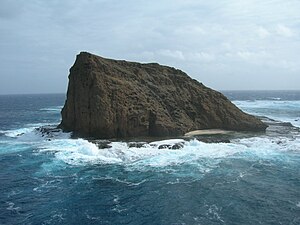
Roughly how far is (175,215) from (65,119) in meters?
35.9

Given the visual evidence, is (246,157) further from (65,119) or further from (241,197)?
(65,119)

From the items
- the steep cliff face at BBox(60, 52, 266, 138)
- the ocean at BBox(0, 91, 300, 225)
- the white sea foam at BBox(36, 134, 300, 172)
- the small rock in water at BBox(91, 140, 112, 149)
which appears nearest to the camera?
the ocean at BBox(0, 91, 300, 225)

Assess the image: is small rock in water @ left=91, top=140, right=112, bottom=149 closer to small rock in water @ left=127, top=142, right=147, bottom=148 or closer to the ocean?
the ocean

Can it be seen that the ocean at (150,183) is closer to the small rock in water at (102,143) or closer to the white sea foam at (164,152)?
the white sea foam at (164,152)

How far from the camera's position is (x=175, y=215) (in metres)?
21.9

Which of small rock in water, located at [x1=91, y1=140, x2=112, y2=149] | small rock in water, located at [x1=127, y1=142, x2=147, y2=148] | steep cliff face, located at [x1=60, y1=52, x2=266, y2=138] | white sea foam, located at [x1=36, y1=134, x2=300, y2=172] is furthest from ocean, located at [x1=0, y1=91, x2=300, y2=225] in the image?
→ steep cliff face, located at [x1=60, y1=52, x2=266, y2=138]

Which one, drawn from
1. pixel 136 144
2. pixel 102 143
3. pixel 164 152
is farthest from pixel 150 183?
pixel 102 143

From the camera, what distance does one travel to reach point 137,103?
49.9 meters

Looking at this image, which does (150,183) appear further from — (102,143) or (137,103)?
(137,103)

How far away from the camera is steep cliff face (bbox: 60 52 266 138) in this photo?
1871 inches

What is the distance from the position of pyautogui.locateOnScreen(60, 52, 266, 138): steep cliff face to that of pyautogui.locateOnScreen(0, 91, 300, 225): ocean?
504 centimetres

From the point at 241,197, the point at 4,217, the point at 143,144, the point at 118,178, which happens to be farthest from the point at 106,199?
the point at 143,144

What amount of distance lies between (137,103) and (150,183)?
22867mm

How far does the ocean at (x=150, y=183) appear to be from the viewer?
22016 millimetres
